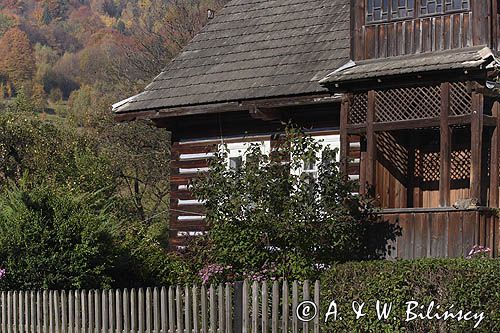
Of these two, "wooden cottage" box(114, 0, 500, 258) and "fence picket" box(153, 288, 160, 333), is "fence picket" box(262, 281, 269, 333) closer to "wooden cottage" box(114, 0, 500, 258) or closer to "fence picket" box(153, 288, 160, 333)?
"fence picket" box(153, 288, 160, 333)

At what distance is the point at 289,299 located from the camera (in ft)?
39.2

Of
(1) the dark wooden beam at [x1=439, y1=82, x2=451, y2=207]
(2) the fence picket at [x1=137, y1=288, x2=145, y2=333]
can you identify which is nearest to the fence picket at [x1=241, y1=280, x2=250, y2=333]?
(2) the fence picket at [x1=137, y1=288, x2=145, y2=333]

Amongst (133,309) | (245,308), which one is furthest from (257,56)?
(245,308)

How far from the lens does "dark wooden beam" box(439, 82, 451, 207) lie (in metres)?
16.4

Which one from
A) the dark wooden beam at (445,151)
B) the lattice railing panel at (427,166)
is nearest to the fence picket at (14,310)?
the dark wooden beam at (445,151)

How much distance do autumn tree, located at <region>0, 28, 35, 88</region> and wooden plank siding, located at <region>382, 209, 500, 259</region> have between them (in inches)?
3810

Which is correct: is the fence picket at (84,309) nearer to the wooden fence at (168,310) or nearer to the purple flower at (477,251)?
the wooden fence at (168,310)

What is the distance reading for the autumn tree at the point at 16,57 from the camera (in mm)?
111625

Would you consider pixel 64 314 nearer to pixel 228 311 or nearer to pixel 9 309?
pixel 9 309

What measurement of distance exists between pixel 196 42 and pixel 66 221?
328 inches

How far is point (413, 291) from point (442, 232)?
5.29 meters

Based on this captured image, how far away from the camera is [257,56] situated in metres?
22.0

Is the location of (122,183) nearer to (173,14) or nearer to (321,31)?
(173,14)

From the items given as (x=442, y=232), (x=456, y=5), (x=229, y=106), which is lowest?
(x=442, y=232)
